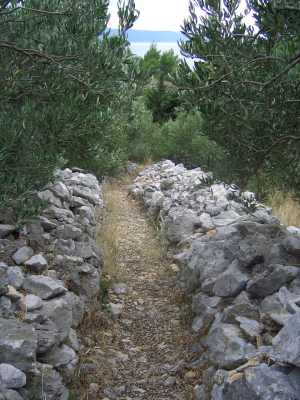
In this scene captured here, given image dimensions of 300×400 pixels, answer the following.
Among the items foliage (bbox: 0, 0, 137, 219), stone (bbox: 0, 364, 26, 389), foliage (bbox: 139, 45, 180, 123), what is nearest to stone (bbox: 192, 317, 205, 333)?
stone (bbox: 0, 364, 26, 389)

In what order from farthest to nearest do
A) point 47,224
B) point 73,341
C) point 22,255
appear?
point 47,224 → point 22,255 → point 73,341

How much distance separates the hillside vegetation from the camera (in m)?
4.06

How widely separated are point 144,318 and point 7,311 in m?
2.44

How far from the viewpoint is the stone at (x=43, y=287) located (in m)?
5.26

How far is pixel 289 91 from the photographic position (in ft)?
16.3

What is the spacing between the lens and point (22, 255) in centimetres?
588

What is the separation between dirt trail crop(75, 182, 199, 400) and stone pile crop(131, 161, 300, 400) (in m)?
0.25

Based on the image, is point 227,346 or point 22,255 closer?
point 227,346

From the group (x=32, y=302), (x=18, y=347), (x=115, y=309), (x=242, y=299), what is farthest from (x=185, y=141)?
(x=18, y=347)

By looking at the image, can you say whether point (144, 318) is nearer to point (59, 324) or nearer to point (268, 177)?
point (59, 324)

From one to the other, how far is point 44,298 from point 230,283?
2.32 metres

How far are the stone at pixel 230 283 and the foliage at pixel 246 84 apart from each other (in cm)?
134

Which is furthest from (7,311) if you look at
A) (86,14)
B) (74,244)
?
(86,14)

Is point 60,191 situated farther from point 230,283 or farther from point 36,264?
point 230,283
